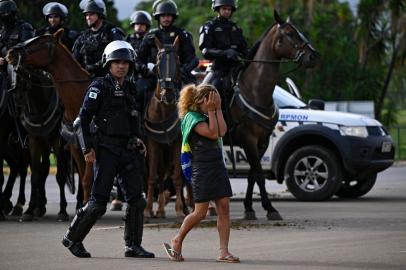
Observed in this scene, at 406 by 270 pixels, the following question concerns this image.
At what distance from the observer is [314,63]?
18.3 metres

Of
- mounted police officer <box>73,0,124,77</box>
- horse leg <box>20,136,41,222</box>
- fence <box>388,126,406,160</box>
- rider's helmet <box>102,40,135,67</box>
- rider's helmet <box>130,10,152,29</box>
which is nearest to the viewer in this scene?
rider's helmet <box>102,40,135,67</box>

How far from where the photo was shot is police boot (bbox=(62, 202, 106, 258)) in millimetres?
12516

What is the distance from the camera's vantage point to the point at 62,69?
16.7 meters

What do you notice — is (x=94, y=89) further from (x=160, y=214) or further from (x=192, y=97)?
(x=160, y=214)

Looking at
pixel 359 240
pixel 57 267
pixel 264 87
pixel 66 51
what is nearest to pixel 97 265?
pixel 57 267

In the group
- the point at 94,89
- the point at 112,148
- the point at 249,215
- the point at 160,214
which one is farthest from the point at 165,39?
the point at 112,148

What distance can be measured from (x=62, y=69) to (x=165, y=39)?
5.77 feet

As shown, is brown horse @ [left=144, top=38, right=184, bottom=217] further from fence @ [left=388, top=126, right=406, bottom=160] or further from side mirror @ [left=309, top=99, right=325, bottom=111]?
fence @ [left=388, top=126, right=406, bottom=160]

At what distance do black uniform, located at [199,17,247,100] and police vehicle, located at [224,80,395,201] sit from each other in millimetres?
2761

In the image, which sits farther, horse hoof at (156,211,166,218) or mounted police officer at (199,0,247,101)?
mounted police officer at (199,0,247,101)

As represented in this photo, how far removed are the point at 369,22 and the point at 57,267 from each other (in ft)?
103

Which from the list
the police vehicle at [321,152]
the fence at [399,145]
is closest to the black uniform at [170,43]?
the police vehicle at [321,152]

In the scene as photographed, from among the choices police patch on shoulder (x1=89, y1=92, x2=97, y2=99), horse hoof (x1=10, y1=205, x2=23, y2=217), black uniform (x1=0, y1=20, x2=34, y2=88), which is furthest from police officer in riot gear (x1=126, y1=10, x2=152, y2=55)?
police patch on shoulder (x1=89, y1=92, x2=97, y2=99)

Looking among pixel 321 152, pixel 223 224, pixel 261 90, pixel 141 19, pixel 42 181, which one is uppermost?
pixel 141 19
